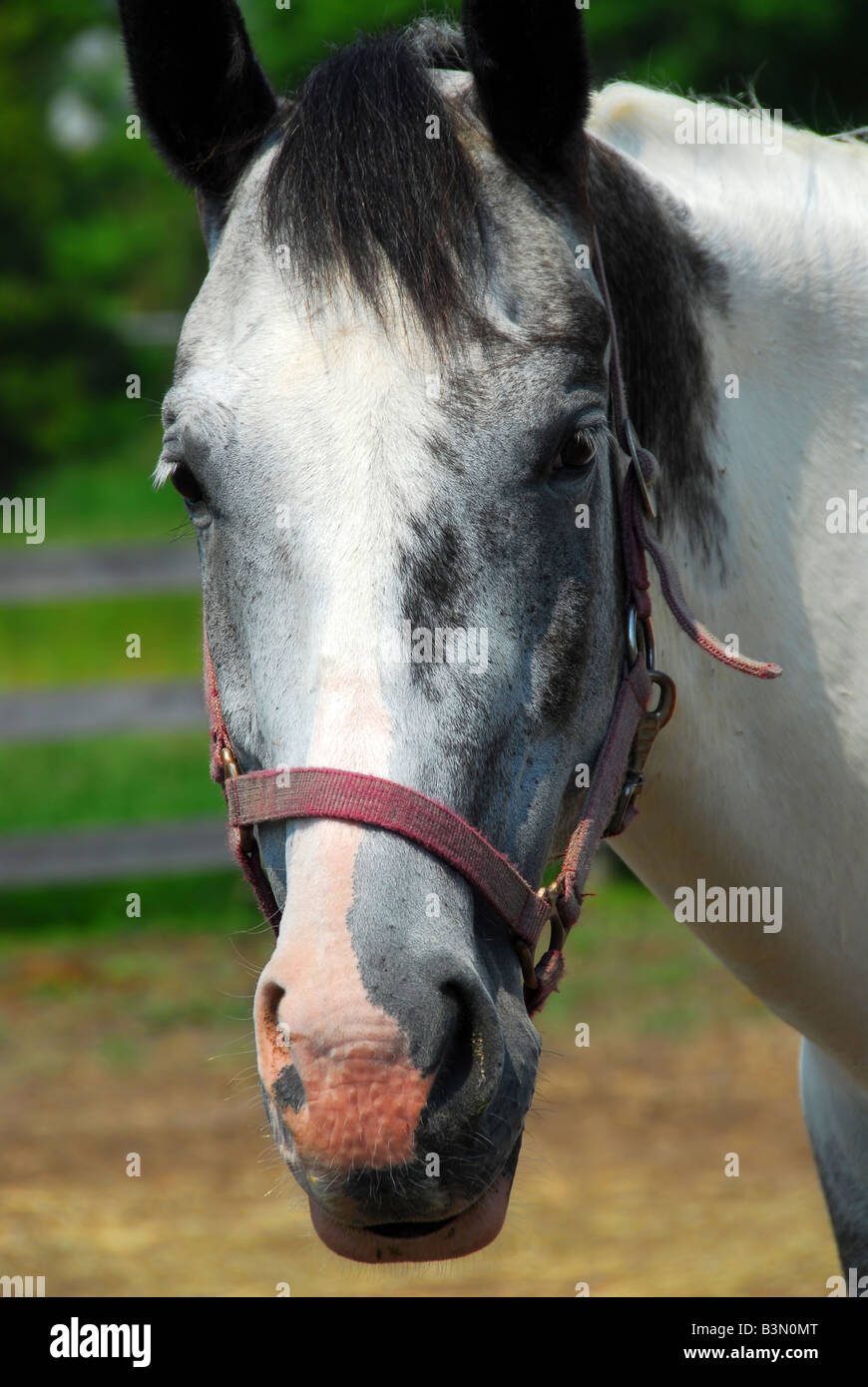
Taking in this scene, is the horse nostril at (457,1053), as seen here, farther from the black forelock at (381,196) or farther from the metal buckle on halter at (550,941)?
the black forelock at (381,196)

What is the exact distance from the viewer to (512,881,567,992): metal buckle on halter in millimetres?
1648

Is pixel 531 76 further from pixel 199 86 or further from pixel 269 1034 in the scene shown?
pixel 269 1034

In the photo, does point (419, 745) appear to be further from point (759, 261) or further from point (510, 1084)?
point (759, 261)

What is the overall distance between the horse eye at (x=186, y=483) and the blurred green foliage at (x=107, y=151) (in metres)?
5.50

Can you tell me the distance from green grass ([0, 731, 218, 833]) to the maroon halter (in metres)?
5.62

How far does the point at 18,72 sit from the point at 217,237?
17.4 meters

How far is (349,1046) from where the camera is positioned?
1.41m

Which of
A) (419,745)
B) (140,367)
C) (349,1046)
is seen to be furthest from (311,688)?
(140,367)

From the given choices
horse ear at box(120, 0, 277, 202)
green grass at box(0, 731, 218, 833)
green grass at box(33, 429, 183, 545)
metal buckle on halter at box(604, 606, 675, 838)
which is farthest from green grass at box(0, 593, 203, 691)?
metal buckle on halter at box(604, 606, 675, 838)

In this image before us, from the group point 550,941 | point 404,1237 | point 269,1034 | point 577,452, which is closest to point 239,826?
point 269,1034

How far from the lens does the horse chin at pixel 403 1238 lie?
5.00ft

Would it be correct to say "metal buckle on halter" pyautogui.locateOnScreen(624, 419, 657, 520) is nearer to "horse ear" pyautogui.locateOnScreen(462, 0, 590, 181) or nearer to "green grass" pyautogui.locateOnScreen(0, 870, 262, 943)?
"horse ear" pyautogui.locateOnScreen(462, 0, 590, 181)

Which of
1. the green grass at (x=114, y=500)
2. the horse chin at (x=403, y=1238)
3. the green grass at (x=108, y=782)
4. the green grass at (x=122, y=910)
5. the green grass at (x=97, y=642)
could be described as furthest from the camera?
the green grass at (x=114, y=500)

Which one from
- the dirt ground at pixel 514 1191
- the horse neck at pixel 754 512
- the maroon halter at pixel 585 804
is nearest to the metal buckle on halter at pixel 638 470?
the maroon halter at pixel 585 804
